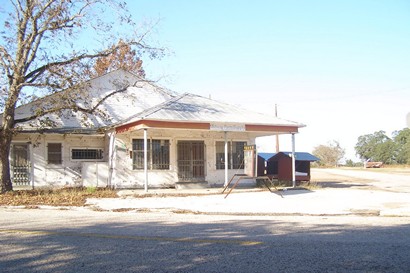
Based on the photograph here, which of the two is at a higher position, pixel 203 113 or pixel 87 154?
pixel 203 113

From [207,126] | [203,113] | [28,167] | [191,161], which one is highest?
[203,113]

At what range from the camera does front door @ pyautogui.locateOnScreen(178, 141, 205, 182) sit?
21188 millimetres

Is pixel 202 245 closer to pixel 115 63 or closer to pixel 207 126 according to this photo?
pixel 207 126

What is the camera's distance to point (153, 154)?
20781 mm

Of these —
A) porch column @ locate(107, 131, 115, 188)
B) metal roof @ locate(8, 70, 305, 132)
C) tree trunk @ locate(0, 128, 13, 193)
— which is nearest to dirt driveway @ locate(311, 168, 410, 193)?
metal roof @ locate(8, 70, 305, 132)

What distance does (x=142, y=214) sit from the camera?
12914mm

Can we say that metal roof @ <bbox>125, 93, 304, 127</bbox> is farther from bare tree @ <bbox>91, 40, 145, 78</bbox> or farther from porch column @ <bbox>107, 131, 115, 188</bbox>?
bare tree @ <bbox>91, 40, 145, 78</bbox>

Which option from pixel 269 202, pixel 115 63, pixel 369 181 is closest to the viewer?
pixel 269 202

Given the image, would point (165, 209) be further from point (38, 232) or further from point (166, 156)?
point (166, 156)

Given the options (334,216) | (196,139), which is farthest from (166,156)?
(334,216)

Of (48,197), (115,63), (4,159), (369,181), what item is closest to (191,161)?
(48,197)

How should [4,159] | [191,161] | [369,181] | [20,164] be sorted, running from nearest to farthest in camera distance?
[4,159]
[20,164]
[191,161]
[369,181]

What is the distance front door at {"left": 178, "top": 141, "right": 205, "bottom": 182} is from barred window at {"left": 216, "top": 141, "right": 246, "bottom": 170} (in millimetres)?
842

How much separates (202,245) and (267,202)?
8.52m
